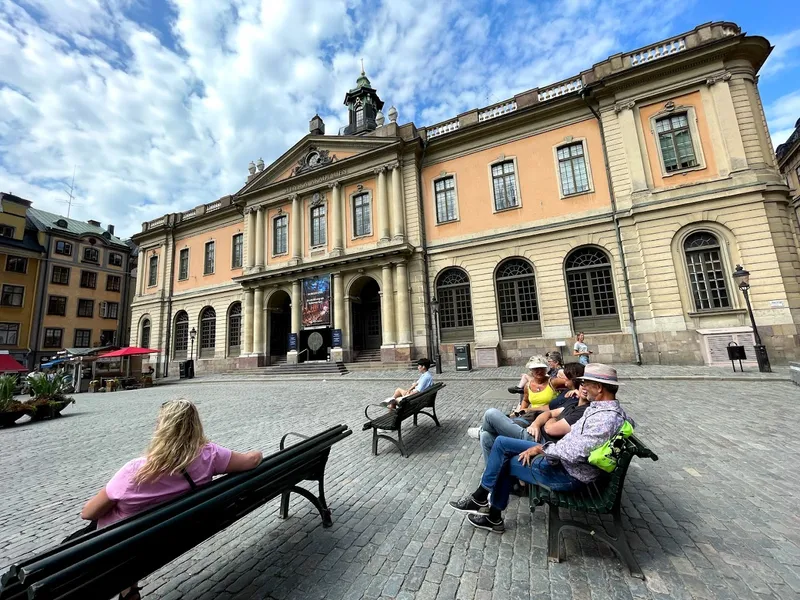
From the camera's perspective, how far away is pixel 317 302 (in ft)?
66.7

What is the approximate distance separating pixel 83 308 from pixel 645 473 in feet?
149

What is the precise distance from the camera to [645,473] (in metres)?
3.87

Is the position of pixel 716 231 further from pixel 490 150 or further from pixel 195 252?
pixel 195 252

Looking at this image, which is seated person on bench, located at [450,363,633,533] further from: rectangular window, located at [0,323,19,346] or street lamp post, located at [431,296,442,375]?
rectangular window, located at [0,323,19,346]

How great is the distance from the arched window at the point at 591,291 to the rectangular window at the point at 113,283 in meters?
43.5

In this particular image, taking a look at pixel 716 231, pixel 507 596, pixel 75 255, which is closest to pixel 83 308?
pixel 75 255

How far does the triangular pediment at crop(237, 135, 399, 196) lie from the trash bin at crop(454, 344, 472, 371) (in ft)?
39.8

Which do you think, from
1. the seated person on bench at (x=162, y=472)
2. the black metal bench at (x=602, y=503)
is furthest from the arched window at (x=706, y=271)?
the seated person on bench at (x=162, y=472)

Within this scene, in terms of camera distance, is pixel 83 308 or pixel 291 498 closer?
pixel 291 498

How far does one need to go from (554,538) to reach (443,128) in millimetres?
20438

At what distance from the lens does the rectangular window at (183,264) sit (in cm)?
2791

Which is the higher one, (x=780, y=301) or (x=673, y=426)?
(x=780, y=301)

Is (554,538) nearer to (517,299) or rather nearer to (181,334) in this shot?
(517,299)

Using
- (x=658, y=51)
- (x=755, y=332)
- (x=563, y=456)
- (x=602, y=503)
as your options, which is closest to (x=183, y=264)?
(x=563, y=456)
